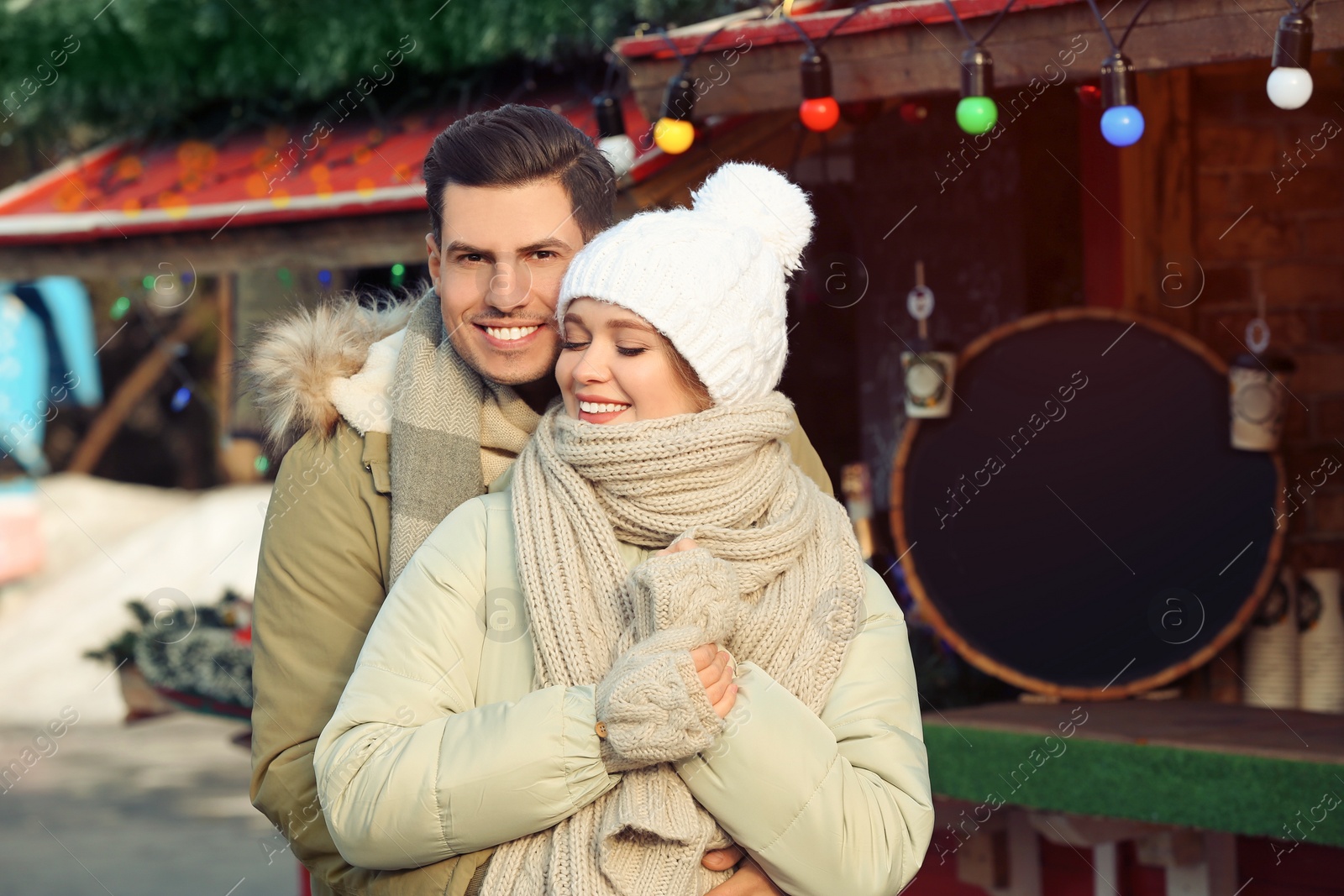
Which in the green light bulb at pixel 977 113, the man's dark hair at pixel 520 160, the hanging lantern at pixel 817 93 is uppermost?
the man's dark hair at pixel 520 160

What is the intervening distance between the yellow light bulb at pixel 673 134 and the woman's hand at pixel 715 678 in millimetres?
2449

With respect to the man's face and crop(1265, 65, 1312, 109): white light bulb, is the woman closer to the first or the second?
the man's face

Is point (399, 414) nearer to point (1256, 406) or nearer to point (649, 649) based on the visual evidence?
point (649, 649)

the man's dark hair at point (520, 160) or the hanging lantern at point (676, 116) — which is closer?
the man's dark hair at point (520, 160)

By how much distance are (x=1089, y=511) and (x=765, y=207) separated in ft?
8.66

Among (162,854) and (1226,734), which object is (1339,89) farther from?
(162,854)

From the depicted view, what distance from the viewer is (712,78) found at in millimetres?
4254

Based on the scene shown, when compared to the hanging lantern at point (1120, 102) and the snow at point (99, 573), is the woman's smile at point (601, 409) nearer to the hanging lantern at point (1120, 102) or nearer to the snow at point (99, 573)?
the hanging lantern at point (1120, 102)

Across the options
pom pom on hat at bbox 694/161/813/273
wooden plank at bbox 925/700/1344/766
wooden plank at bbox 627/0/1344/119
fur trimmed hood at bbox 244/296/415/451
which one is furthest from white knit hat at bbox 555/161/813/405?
wooden plank at bbox 925/700/1344/766

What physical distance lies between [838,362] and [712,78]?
1766mm

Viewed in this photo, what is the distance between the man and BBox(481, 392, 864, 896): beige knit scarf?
22cm

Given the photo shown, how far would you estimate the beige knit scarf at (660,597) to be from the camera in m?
1.98

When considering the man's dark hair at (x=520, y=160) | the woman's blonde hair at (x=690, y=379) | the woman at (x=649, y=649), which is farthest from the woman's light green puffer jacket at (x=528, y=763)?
the man's dark hair at (x=520, y=160)

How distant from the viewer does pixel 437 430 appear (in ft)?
8.16
